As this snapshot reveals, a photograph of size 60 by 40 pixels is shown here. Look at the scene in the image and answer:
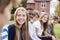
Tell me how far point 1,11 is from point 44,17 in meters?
4.04

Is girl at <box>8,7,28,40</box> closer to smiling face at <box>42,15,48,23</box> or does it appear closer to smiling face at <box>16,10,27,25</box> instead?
smiling face at <box>16,10,27,25</box>

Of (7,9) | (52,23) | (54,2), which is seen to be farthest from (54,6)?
(7,9)

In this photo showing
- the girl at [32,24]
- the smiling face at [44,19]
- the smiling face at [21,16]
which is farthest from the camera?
the smiling face at [44,19]

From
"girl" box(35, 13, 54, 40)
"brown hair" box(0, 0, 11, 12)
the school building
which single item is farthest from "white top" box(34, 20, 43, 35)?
the school building

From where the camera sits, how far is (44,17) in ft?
16.4

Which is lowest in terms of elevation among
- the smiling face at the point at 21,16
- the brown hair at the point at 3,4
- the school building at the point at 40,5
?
the school building at the point at 40,5

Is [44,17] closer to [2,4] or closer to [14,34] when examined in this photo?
[14,34]

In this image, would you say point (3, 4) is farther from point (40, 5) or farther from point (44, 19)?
point (40, 5)

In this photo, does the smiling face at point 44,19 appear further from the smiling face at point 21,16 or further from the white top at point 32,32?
the smiling face at point 21,16

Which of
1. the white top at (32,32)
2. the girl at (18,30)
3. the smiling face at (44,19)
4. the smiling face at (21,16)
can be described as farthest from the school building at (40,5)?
the girl at (18,30)

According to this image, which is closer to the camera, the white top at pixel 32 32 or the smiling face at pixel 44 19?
the white top at pixel 32 32

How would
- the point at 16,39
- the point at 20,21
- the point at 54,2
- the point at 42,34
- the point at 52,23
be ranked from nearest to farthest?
the point at 16,39
the point at 20,21
the point at 42,34
the point at 52,23
the point at 54,2

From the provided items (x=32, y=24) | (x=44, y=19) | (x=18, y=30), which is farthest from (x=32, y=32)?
(x=18, y=30)

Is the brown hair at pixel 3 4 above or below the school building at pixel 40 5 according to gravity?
above
